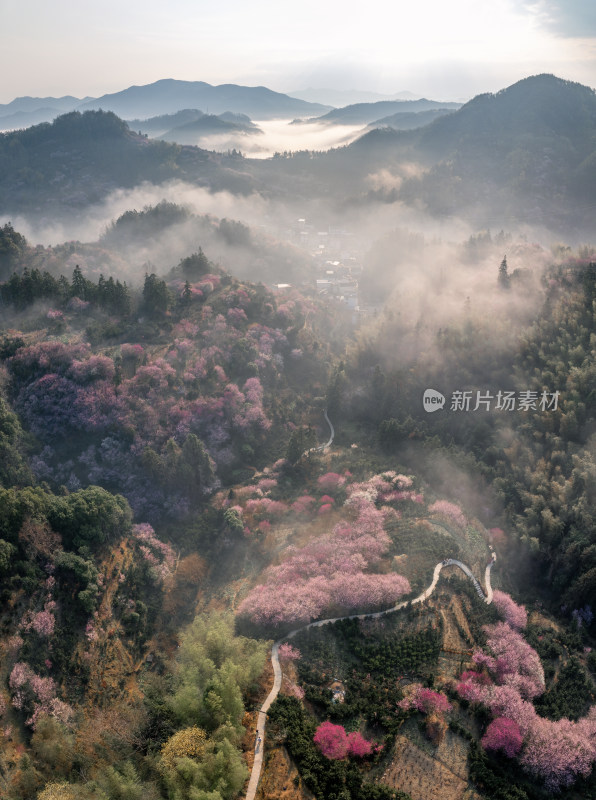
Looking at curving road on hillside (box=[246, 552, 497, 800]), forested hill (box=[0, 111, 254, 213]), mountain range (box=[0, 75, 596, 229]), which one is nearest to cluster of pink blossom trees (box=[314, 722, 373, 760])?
curving road on hillside (box=[246, 552, 497, 800])

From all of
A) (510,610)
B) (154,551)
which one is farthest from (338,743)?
(154,551)

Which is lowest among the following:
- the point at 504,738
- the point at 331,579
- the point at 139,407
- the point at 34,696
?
the point at 504,738

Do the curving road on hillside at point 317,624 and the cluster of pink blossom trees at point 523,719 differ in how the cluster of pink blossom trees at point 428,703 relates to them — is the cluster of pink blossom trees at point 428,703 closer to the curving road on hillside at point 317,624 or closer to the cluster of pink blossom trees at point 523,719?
the cluster of pink blossom trees at point 523,719

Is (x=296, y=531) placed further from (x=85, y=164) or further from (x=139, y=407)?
(x=85, y=164)

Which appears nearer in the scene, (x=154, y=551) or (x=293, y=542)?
(x=293, y=542)

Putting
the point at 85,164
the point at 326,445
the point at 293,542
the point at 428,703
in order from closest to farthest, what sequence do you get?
the point at 428,703, the point at 293,542, the point at 326,445, the point at 85,164

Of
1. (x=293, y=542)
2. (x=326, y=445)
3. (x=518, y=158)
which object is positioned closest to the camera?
(x=293, y=542)

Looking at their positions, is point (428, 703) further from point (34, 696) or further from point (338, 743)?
point (34, 696)

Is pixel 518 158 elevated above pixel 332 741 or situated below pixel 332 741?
above

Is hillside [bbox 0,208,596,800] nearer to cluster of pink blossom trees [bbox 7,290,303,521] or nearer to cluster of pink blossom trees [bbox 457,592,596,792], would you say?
cluster of pink blossom trees [bbox 457,592,596,792]

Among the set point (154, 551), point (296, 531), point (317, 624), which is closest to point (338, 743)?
point (317, 624)
